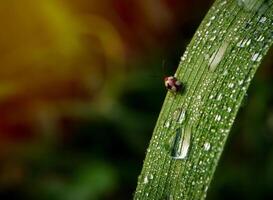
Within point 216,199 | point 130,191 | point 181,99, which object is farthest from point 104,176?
point 181,99

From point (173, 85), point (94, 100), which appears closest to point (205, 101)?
point (173, 85)

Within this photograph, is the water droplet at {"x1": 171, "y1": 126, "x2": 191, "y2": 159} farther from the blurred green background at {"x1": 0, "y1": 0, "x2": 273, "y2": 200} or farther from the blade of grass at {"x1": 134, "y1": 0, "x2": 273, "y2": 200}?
the blurred green background at {"x1": 0, "y1": 0, "x2": 273, "y2": 200}

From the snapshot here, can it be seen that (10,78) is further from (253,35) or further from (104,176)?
(253,35)

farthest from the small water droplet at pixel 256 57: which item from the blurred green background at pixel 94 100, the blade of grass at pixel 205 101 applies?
the blurred green background at pixel 94 100

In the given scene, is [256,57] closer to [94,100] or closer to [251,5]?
[251,5]

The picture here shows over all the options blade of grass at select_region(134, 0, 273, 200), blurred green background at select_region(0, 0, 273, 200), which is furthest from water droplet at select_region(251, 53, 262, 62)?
blurred green background at select_region(0, 0, 273, 200)

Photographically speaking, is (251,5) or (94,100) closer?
(251,5)

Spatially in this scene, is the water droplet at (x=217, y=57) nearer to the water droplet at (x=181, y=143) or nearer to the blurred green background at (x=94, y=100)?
the water droplet at (x=181, y=143)
